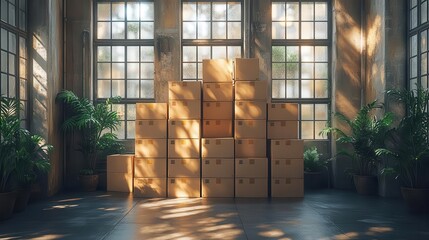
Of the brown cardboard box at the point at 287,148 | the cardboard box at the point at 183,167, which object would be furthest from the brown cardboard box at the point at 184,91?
the brown cardboard box at the point at 287,148

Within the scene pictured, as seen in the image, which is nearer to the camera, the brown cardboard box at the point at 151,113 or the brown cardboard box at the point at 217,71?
the brown cardboard box at the point at 151,113

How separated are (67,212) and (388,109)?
500 centimetres

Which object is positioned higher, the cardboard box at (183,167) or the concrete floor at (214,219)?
the cardboard box at (183,167)

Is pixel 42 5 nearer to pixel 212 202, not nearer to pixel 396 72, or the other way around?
pixel 212 202

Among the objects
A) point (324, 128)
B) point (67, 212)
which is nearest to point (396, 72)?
point (324, 128)

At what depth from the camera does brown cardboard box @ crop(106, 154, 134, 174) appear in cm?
768

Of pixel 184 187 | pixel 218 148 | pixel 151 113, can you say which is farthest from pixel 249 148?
pixel 151 113

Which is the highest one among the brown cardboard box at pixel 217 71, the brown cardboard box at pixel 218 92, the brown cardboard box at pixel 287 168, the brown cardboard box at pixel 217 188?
the brown cardboard box at pixel 217 71

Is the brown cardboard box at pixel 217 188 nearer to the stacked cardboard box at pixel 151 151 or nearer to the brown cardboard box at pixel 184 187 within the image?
the brown cardboard box at pixel 184 187

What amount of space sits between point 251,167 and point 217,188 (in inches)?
24.7

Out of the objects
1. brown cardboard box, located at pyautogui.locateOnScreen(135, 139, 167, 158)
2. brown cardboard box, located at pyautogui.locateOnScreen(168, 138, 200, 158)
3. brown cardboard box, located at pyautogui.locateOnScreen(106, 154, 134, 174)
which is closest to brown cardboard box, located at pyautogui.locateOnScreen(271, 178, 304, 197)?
brown cardboard box, located at pyautogui.locateOnScreen(168, 138, 200, 158)

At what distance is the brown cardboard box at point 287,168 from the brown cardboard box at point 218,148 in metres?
0.71

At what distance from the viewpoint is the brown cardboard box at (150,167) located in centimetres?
738

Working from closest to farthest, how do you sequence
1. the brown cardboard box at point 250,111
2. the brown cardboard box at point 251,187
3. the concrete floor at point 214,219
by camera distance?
the concrete floor at point 214,219 → the brown cardboard box at point 251,187 → the brown cardboard box at point 250,111
